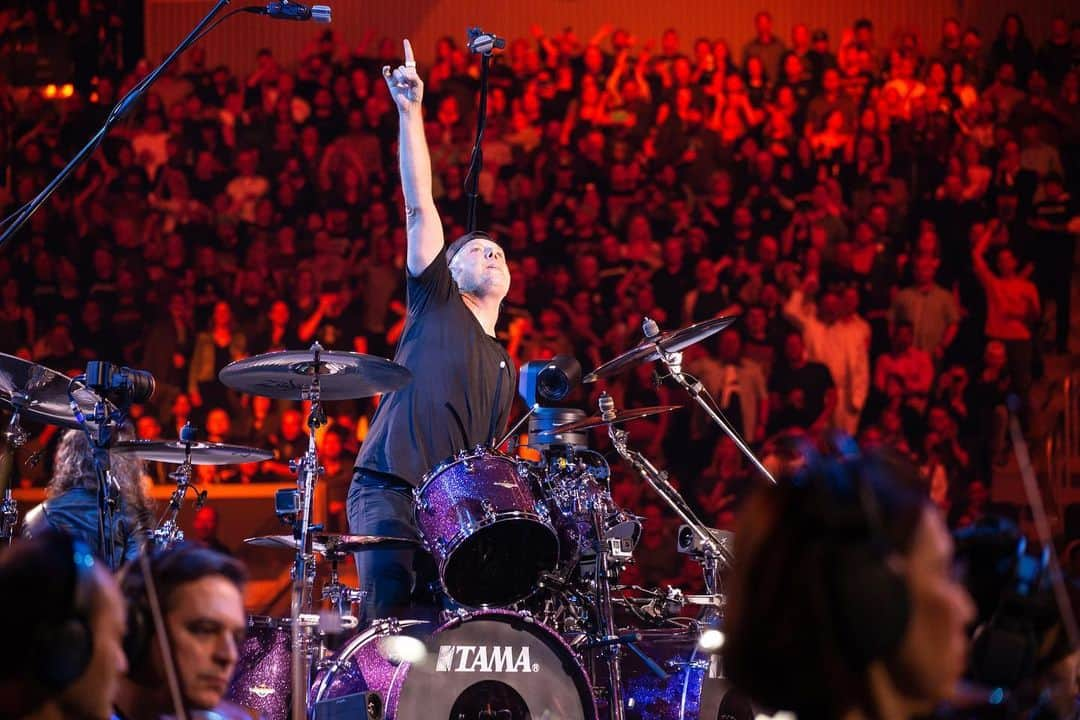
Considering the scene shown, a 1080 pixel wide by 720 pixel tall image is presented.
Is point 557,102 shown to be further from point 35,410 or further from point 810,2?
point 35,410

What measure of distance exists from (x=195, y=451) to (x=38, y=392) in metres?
0.58

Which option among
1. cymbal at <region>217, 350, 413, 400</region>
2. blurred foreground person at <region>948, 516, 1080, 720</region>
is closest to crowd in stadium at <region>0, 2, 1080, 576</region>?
cymbal at <region>217, 350, 413, 400</region>

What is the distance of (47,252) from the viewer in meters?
9.12

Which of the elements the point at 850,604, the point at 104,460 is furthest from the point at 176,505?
the point at 850,604

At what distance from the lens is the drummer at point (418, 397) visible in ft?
14.7

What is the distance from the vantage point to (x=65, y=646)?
1471 mm

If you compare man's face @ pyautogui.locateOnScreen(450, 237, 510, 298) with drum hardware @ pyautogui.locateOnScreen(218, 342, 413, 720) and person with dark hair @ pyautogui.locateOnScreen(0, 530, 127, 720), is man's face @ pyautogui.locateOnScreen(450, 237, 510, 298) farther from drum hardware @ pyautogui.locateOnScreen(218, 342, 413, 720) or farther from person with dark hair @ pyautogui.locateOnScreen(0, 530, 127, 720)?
person with dark hair @ pyautogui.locateOnScreen(0, 530, 127, 720)

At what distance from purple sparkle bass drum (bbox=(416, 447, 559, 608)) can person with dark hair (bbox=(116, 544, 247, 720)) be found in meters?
2.23

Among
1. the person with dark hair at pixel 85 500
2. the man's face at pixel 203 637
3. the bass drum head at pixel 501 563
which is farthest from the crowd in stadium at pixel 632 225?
the man's face at pixel 203 637

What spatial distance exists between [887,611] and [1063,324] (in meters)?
8.44

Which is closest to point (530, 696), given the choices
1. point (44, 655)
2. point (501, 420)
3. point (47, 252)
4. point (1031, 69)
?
point (501, 420)

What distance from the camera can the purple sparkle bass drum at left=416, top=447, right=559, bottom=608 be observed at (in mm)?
4168

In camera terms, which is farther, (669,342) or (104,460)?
(669,342)

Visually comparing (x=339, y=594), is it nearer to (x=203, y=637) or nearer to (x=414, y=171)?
(x=414, y=171)
